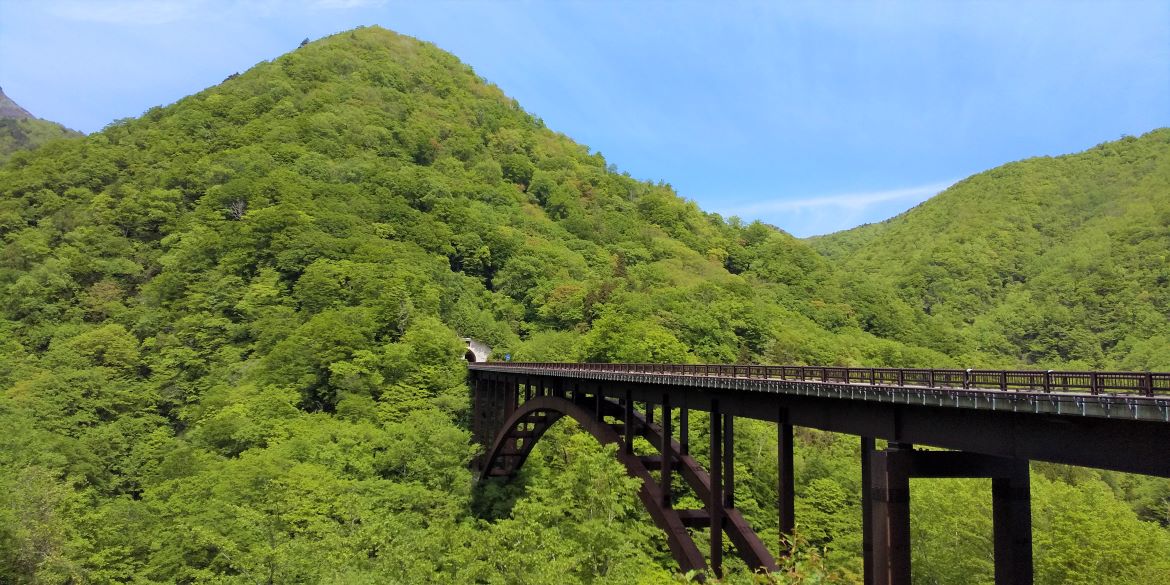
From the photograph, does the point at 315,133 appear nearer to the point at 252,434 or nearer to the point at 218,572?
the point at 252,434

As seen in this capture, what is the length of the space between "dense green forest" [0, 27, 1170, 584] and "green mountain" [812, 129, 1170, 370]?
2.85ft

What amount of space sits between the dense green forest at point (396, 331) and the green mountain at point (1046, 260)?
34.2 inches

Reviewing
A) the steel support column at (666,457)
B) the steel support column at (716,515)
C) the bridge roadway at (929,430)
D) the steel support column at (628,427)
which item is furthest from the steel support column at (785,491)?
the steel support column at (628,427)

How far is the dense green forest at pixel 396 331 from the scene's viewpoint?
103 feet

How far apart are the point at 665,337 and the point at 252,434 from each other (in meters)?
32.6

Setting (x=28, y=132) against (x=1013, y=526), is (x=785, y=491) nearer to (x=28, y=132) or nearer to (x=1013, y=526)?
(x=1013, y=526)

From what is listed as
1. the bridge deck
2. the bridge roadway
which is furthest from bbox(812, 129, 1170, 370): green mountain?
the bridge deck

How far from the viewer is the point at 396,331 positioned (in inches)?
2170

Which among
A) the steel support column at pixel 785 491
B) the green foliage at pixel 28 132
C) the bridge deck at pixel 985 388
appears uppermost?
the green foliage at pixel 28 132

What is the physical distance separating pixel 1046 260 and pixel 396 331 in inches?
4933

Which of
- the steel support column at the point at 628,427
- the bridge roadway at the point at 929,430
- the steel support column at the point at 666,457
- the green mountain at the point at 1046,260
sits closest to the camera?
the bridge roadway at the point at 929,430

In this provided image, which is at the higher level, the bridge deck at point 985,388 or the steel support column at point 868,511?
the bridge deck at point 985,388

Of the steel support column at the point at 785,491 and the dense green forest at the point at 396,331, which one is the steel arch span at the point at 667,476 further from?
the dense green forest at the point at 396,331

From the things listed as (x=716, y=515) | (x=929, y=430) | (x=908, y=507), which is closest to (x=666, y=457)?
(x=716, y=515)
